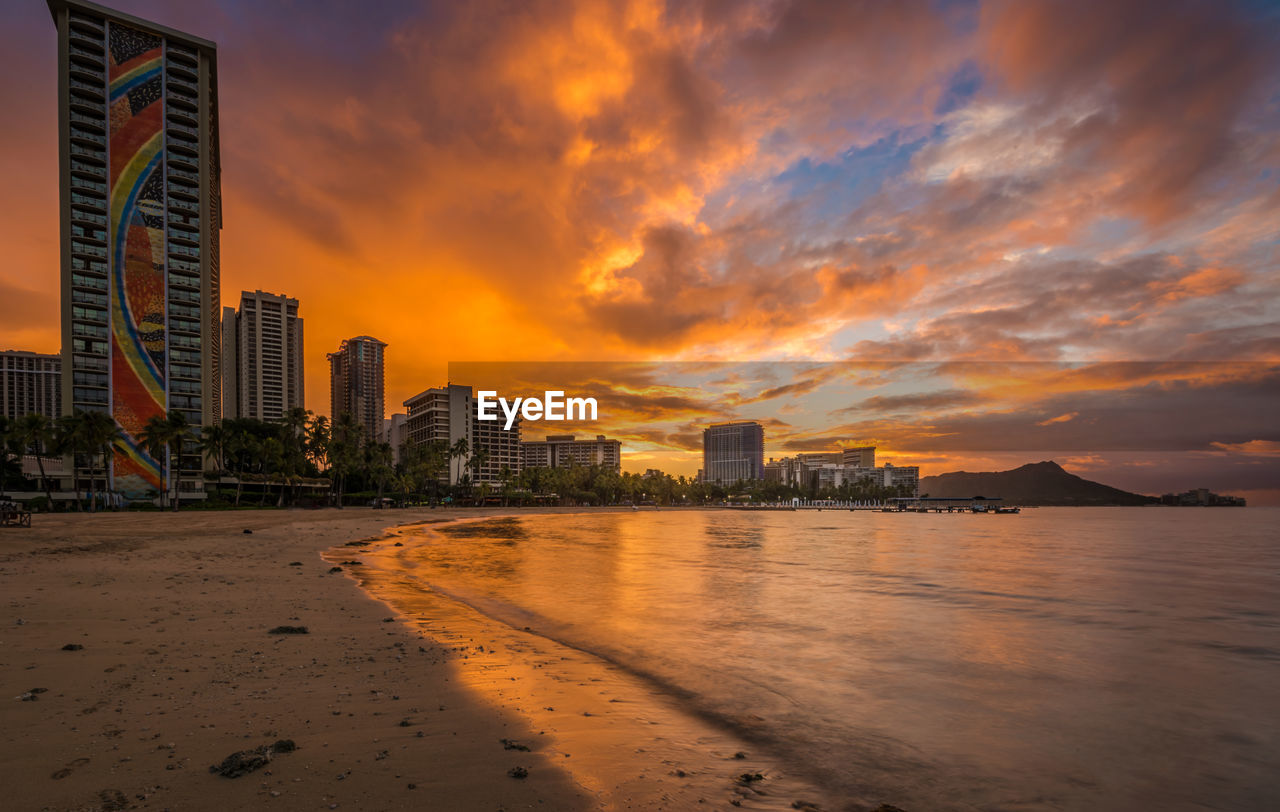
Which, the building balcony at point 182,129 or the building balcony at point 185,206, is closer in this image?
the building balcony at point 185,206

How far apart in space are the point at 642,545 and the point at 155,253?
110 m

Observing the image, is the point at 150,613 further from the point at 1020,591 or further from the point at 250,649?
the point at 1020,591

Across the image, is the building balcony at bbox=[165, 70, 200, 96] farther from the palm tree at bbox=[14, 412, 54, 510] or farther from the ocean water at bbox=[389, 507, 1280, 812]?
the ocean water at bbox=[389, 507, 1280, 812]

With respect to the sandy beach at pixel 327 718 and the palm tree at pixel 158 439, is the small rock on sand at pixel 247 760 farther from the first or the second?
the palm tree at pixel 158 439

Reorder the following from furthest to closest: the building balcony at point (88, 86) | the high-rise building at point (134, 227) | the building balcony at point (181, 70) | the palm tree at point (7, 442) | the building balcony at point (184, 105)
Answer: the building balcony at point (181, 70) < the building balcony at point (184, 105) < the building balcony at point (88, 86) < the high-rise building at point (134, 227) < the palm tree at point (7, 442)

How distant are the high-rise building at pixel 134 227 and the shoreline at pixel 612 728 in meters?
109

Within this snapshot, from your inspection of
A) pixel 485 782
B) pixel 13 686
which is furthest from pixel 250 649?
pixel 485 782

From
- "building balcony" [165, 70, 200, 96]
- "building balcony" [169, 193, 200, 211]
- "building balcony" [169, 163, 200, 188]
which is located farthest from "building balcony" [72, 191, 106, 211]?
"building balcony" [165, 70, 200, 96]

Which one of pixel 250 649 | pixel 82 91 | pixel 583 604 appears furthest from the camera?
pixel 82 91

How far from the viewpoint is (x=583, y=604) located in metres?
19.7

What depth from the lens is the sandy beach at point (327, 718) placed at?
529cm

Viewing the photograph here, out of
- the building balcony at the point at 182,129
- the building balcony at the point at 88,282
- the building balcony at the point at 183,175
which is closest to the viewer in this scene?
the building balcony at the point at 88,282

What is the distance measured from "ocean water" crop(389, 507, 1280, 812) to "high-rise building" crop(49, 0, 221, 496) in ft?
337

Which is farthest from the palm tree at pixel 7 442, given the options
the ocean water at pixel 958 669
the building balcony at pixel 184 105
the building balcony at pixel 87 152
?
the ocean water at pixel 958 669
